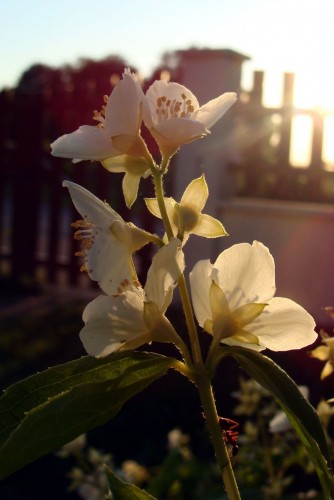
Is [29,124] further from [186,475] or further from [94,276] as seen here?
[94,276]

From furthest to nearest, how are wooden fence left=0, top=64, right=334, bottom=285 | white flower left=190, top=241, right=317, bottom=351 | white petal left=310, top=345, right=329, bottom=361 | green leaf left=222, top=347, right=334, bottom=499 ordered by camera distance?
wooden fence left=0, top=64, right=334, bottom=285, white petal left=310, top=345, right=329, bottom=361, white flower left=190, top=241, right=317, bottom=351, green leaf left=222, top=347, right=334, bottom=499

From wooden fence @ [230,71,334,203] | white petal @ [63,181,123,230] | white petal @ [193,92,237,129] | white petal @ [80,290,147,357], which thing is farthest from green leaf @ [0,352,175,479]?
wooden fence @ [230,71,334,203]

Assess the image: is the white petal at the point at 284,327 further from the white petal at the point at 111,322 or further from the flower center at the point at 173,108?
the flower center at the point at 173,108

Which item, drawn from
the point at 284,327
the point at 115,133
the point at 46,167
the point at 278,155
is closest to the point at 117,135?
the point at 115,133

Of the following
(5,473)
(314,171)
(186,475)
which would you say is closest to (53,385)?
(5,473)

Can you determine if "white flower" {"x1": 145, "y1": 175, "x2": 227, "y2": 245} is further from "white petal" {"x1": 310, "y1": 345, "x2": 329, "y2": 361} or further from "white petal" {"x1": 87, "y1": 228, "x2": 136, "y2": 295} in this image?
"white petal" {"x1": 310, "y1": 345, "x2": 329, "y2": 361}

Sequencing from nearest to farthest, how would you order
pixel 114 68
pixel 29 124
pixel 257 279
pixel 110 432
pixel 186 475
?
pixel 257 279 < pixel 186 475 < pixel 110 432 < pixel 29 124 < pixel 114 68

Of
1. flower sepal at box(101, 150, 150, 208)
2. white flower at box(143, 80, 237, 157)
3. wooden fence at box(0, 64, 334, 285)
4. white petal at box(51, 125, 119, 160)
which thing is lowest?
wooden fence at box(0, 64, 334, 285)
